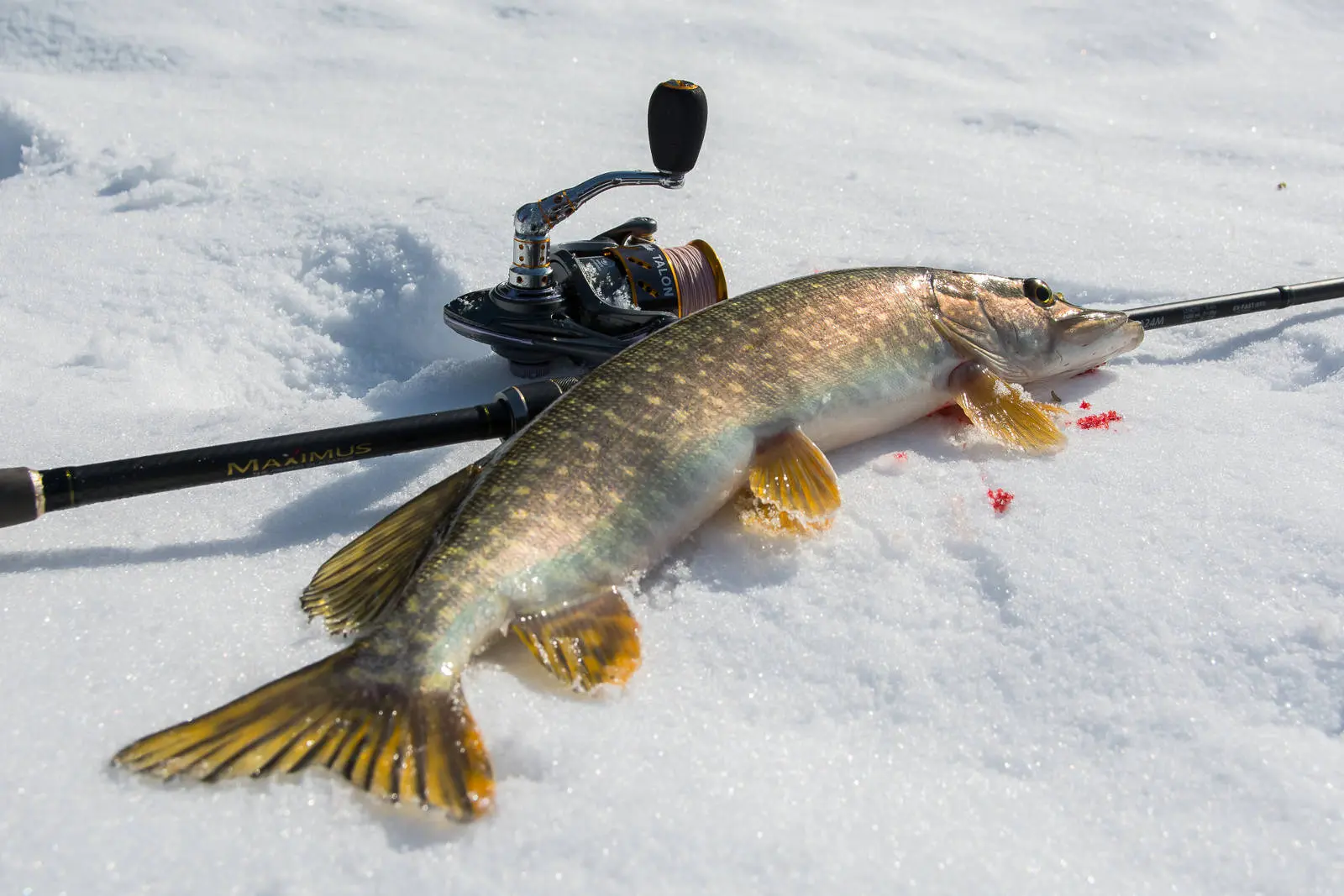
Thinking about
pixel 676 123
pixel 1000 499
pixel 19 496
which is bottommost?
pixel 19 496

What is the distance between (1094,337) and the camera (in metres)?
3.51

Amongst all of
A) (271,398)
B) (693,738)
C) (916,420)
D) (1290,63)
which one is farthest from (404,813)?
(1290,63)

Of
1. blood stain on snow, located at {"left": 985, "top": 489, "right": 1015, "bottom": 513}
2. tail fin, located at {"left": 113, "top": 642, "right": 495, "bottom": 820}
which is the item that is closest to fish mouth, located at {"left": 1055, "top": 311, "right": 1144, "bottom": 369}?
blood stain on snow, located at {"left": 985, "top": 489, "right": 1015, "bottom": 513}

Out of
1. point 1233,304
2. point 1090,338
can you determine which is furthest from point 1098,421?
point 1233,304

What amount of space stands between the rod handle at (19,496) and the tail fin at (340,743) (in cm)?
84

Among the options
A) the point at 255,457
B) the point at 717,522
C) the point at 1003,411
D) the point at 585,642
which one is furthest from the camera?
the point at 1003,411

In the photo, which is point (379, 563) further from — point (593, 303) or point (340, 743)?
point (593, 303)

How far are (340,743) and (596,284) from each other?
1896 millimetres

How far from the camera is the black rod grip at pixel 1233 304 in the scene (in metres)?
3.76

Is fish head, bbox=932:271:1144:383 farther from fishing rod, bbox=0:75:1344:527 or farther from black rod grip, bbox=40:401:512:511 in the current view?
black rod grip, bbox=40:401:512:511

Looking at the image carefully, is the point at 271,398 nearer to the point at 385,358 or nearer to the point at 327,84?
the point at 385,358

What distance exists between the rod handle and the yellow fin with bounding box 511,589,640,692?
3.87 ft

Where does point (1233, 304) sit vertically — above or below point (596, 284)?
above

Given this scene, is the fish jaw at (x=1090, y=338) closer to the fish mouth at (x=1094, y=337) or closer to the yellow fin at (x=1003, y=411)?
the fish mouth at (x=1094, y=337)
